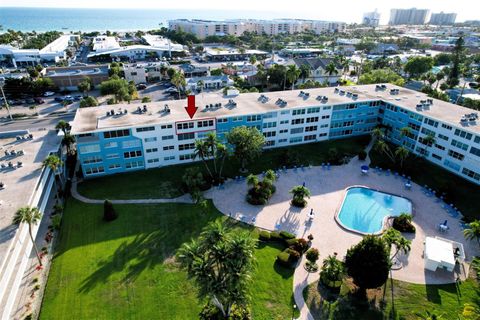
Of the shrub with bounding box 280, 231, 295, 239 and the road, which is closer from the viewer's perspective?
the shrub with bounding box 280, 231, 295, 239

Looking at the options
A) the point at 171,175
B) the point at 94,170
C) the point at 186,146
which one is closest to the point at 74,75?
the point at 94,170

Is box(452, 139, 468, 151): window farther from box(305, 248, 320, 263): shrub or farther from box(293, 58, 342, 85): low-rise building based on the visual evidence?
box(293, 58, 342, 85): low-rise building

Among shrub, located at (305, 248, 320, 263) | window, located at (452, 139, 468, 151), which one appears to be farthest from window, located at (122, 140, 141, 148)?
window, located at (452, 139, 468, 151)

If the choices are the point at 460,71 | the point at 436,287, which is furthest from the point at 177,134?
the point at 460,71

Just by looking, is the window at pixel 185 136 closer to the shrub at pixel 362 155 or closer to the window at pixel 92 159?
the window at pixel 92 159

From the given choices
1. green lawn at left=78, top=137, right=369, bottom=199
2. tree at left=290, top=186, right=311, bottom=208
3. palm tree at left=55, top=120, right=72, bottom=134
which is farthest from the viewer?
palm tree at left=55, top=120, right=72, bottom=134

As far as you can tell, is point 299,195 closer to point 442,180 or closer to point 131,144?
point 442,180

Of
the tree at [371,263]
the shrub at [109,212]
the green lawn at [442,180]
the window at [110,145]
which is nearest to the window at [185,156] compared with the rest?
the window at [110,145]
